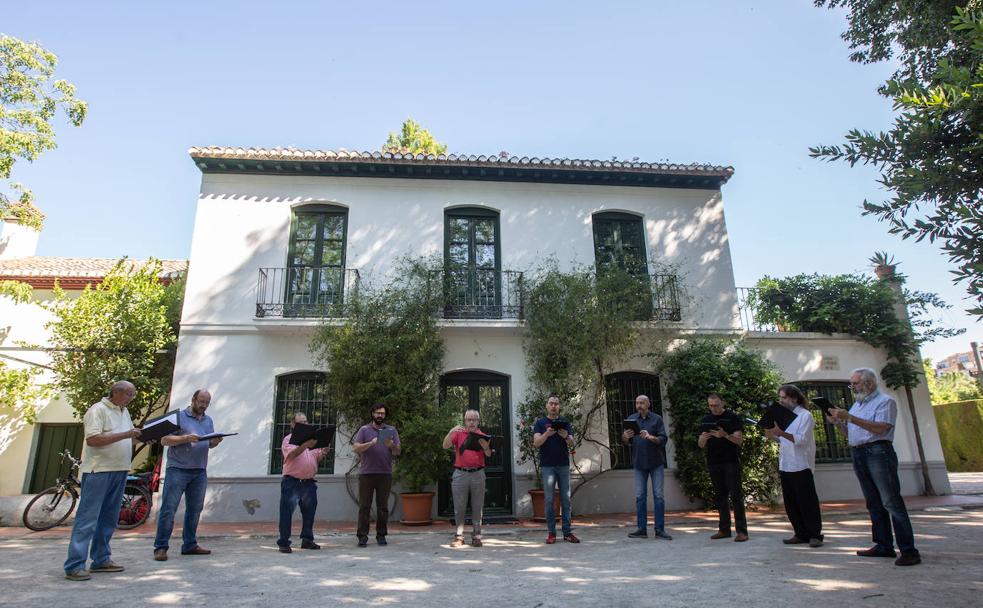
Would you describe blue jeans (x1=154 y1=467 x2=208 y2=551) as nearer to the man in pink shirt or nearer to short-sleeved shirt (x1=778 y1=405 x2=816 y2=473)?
the man in pink shirt

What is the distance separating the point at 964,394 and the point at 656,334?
98.5 ft

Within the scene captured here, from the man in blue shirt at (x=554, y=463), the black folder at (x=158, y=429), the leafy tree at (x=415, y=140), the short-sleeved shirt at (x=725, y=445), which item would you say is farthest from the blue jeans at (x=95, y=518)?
the leafy tree at (x=415, y=140)

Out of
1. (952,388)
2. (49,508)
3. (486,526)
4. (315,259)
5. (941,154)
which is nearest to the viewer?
(941,154)

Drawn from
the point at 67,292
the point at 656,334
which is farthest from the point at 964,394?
the point at 67,292

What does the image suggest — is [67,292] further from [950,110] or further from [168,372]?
[950,110]

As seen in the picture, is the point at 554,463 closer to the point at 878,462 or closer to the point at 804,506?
the point at 804,506

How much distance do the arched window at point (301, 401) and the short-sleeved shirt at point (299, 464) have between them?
3093mm

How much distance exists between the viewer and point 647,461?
6.79 m

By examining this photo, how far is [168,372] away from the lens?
1091 cm

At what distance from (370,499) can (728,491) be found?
4.43 metres

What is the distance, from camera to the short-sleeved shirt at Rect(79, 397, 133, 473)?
4.91 m

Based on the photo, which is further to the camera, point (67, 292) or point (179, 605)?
point (67, 292)

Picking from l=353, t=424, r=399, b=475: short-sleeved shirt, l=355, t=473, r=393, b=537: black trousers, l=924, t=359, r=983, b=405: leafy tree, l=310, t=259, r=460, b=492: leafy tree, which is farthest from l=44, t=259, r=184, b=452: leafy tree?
l=924, t=359, r=983, b=405: leafy tree

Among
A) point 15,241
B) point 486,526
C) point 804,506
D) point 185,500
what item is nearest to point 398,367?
point 486,526
